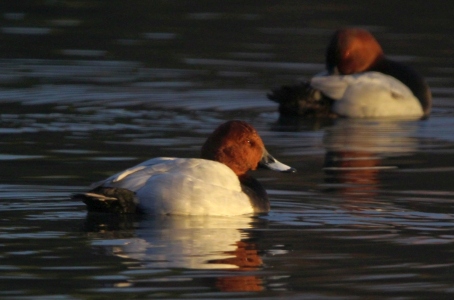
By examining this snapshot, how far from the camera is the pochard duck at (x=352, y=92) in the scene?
13477mm

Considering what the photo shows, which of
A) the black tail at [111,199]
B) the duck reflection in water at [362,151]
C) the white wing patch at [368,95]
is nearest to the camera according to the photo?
the black tail at [111,199]

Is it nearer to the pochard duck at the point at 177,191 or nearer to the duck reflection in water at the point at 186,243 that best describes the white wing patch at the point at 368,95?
the pochard duck at the point at 177,191

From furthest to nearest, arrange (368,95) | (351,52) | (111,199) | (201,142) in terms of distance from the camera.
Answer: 1. (351,52)
2. (368,95)
3. (201,142)
4. (111,199)

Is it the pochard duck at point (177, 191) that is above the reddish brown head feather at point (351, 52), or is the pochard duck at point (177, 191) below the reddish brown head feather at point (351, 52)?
below

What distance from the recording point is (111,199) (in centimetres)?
827

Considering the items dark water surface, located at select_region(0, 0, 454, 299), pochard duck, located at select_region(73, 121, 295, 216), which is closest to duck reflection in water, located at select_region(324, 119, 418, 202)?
dark water surface, located at select_region(0, 0, 454, 299)

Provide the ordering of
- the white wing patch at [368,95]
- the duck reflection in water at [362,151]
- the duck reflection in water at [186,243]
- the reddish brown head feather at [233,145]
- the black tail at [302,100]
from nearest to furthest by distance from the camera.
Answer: the duck reflection in water at [186,243], the reddish brown head feather at [233,145], the duck reflection in water at [362,151], the black tail at [302,100], the white wing patch at [368,95]

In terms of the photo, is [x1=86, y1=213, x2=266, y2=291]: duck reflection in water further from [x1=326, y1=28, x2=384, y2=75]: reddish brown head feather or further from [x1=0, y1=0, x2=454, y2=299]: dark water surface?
[x1=326, y1=28, x2=384, y2=75]: reddish brown head feather

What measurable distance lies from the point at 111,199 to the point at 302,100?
5.49m

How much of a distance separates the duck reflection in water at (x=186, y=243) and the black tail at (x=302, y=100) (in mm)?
4974

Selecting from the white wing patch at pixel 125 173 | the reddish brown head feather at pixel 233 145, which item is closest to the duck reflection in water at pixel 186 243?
the white wing patch at pixel 125 173

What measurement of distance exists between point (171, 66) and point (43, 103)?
285cm

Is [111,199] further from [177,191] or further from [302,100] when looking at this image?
[302,100]

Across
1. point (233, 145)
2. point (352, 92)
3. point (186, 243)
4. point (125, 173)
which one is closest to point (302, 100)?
point (352, 92)
